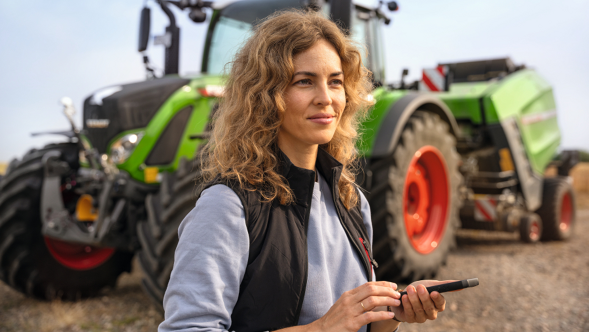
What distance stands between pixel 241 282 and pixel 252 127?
402 millimetres

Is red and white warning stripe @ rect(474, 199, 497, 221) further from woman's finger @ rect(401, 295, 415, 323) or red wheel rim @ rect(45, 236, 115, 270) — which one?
woman's finger @ rect(401, 295, 415, 323)

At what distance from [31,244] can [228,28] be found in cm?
236

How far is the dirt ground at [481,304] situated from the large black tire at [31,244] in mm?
146

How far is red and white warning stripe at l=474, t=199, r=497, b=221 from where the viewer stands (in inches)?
202

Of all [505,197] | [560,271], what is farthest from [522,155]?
[560,271]

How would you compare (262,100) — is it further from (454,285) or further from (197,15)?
(197,15)

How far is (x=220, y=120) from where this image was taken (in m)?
1.39

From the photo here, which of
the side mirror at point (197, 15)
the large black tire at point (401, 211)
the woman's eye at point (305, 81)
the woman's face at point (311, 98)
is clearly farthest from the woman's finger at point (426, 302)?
the side mirror at point (197, 15)

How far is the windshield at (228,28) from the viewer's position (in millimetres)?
3859

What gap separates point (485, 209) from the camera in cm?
517

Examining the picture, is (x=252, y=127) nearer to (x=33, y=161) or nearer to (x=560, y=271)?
(x=33, y=161)

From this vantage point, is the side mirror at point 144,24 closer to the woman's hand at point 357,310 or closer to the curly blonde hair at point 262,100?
the curly blonde hair at point 262,100

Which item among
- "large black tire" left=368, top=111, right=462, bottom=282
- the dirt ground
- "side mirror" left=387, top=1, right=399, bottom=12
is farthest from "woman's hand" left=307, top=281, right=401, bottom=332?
"side mirror" left=387, top=1, right=399, bottom=12

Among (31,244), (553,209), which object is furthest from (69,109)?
(553,209)
